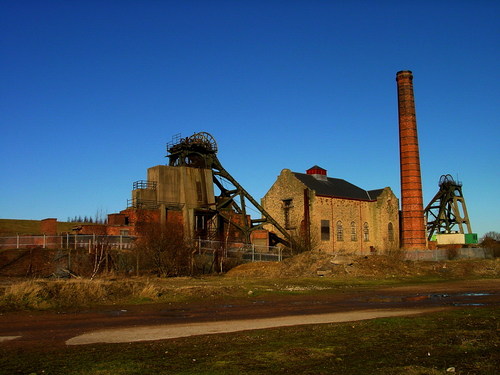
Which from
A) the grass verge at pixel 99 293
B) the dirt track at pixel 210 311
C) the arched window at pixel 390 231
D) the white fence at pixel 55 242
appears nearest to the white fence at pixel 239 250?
the white fence at pixel 55 242

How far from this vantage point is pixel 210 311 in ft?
56.7

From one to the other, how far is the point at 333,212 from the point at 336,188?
4.61 metres

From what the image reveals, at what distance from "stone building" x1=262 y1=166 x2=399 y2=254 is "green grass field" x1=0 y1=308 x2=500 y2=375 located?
3709 centimetres

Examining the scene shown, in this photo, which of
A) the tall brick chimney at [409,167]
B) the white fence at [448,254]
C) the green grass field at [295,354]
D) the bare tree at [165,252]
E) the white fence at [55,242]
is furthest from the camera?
the tall brick chimney at [409,167]

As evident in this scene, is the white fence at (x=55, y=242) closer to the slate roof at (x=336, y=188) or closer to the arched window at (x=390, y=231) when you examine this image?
the slate roof at (x=336, y=188)

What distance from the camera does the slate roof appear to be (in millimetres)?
53956

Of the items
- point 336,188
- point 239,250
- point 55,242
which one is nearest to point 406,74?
point 336,188

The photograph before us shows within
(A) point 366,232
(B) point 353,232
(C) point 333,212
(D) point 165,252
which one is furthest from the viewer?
(A) point 366,232

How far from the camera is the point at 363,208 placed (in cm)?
5719

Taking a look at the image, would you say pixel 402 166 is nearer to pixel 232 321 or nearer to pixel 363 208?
pixel 363 208

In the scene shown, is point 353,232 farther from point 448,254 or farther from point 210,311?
point 210,311

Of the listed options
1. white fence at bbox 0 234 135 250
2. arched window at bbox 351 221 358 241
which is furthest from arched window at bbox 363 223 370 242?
white fence at bbox 0 234 135 250

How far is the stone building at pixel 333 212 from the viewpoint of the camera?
169 ft

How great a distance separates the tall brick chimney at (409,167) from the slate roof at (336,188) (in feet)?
21.2
